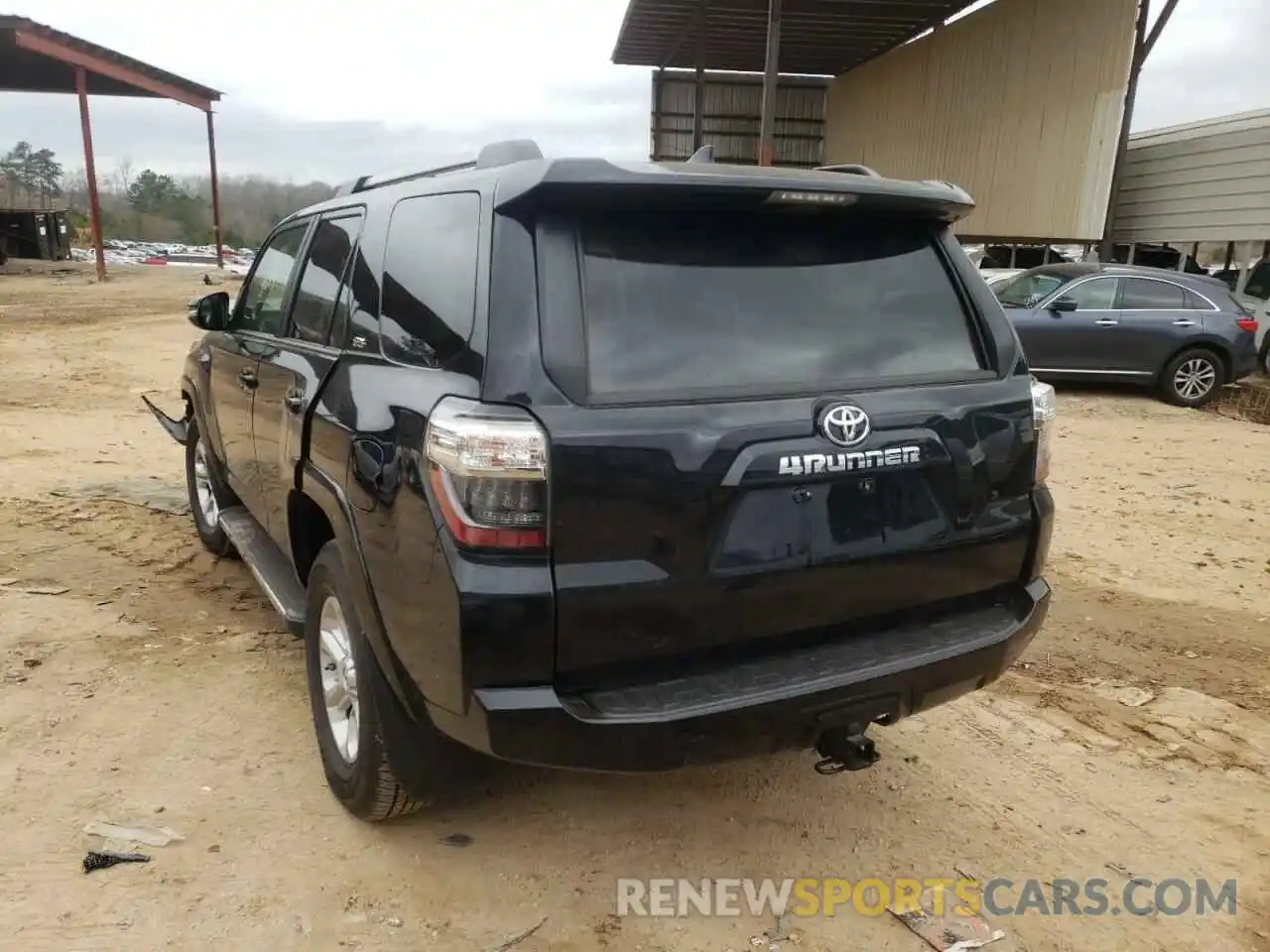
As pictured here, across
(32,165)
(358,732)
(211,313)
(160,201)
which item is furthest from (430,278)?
(32,165)

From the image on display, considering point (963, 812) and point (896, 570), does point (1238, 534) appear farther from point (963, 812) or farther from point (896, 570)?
point (896, 570)

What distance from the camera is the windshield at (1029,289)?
38.4 feet

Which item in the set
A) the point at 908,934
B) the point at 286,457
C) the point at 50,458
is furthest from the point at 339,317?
the point at 50,458

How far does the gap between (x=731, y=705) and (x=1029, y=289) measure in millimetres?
11342

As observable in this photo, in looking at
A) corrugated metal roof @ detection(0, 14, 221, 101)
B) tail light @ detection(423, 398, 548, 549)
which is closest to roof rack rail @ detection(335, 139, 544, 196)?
tail light @ detection(423, 398, 548, 549)

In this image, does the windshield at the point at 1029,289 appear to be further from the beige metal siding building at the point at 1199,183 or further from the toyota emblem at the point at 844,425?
the toyota emblem at the point at 844,425

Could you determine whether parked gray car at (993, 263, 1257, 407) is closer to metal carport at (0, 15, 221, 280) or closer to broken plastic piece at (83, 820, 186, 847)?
broken plastic piece at (83, 820, 186, 847)

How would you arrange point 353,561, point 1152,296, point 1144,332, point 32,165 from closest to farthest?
point 353,561, point 1144,332, point 1152,296, point 32,165

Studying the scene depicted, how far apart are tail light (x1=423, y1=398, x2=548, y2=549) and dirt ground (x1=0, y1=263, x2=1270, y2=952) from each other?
1136mm

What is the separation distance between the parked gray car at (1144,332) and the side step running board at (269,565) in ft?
32.1

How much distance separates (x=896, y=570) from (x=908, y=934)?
98 cm

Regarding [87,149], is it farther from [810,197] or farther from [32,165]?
[32,165]

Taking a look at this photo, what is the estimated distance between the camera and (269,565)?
12.1 ft

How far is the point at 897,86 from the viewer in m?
22.0
